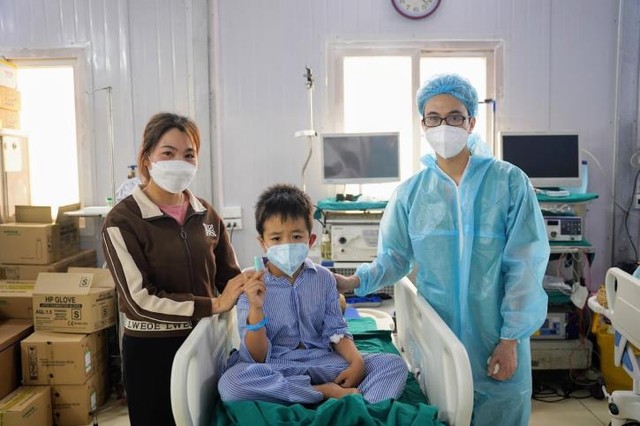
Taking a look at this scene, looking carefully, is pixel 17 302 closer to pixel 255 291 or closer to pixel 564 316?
pixel 255 291

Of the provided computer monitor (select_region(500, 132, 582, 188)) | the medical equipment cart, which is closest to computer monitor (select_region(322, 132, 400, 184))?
computer monitor (select_region(500, 132, 582, 188))

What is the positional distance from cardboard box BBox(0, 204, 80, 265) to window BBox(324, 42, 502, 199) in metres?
1.90

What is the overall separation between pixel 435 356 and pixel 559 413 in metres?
1.84

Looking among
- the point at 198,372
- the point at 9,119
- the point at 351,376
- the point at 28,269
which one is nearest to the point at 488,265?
the point at 351,376

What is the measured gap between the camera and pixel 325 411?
3.67 feet

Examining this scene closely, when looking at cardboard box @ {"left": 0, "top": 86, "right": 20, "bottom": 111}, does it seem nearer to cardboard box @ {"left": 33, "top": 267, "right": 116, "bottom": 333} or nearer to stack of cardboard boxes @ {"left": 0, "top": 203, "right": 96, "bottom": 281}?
stack of cardboard boxes @ {"left": 0, "top": 203, "right": 96, "bottom": 281}

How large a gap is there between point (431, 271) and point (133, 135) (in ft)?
8.49

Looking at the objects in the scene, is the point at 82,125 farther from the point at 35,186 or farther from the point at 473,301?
the point at 473,301

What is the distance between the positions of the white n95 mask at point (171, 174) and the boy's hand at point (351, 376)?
751 millimetres

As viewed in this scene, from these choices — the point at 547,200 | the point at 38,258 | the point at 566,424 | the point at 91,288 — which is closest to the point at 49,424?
the point at 91,288

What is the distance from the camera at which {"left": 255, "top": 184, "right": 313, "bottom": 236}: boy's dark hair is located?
58.8 inches

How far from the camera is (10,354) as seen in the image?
2693mm

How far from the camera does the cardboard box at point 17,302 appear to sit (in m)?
2.95

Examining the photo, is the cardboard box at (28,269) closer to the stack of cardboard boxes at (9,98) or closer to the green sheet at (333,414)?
the stack of cardboard boxes at (9,98)
